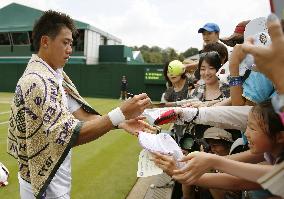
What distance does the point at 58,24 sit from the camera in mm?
2902

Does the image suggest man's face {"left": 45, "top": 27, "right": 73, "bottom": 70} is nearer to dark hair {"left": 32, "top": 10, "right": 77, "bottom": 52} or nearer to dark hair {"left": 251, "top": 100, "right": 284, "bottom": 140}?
dark hair {"left": 32, "top": 10, "right": 77, "bottom": 52}

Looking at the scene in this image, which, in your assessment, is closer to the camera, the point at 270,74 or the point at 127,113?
the point at 270,74

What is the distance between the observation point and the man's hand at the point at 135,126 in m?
2.79

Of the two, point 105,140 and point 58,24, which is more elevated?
point 58,24

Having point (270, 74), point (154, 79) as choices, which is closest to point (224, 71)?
point (270, 74)

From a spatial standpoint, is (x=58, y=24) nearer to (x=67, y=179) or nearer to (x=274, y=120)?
(x=67, y=179)

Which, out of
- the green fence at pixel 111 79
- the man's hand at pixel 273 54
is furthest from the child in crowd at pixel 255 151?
the green fence at pixel 111 79

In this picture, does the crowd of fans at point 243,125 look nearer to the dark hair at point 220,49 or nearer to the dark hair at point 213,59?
the dark hair at point 213,59

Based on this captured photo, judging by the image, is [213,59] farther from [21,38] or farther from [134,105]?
[21,38]

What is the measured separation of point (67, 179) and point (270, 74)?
194 cm

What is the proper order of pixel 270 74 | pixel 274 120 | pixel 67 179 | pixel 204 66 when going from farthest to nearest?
pixel 204 66 < pixel 67 179 < pixel 274 120 < pixel 270 74

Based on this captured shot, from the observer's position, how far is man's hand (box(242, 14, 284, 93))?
1.31 meters

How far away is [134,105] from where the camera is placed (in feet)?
8.27

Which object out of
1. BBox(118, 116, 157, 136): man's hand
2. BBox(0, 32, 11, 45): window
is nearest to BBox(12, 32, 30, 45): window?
BBox(0, 32, 11, 45): window
